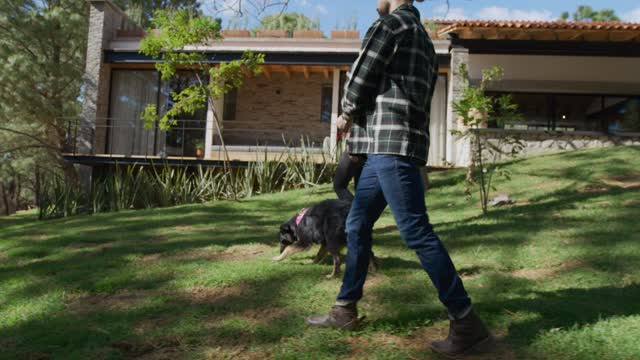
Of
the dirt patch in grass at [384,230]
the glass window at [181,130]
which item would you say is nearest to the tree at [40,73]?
the glass window at [181,130]

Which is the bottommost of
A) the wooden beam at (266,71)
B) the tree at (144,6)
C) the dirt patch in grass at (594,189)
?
the dirt patch in grass at (594,189)

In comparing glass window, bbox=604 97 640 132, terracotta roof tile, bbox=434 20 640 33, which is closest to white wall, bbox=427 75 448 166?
terracotta roof tile, bbox=434 20 640 33

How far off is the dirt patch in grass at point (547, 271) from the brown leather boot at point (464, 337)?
166cm

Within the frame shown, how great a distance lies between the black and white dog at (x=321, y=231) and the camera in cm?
392

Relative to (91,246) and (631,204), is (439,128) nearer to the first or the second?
(631,204)

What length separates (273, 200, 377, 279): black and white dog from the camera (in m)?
3.92

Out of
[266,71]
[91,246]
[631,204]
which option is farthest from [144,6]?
[631,204]

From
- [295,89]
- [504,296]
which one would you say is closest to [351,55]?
[295,89]

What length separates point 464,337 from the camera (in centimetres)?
246

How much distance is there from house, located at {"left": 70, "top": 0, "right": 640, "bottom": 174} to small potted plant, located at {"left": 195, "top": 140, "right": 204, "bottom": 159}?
103mm

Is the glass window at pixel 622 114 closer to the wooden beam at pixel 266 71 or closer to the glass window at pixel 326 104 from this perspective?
the glass window at pixel 326 104

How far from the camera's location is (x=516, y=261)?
4406 mm

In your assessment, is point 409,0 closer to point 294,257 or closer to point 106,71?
point 294,257

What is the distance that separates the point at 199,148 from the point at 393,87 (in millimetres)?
14049
